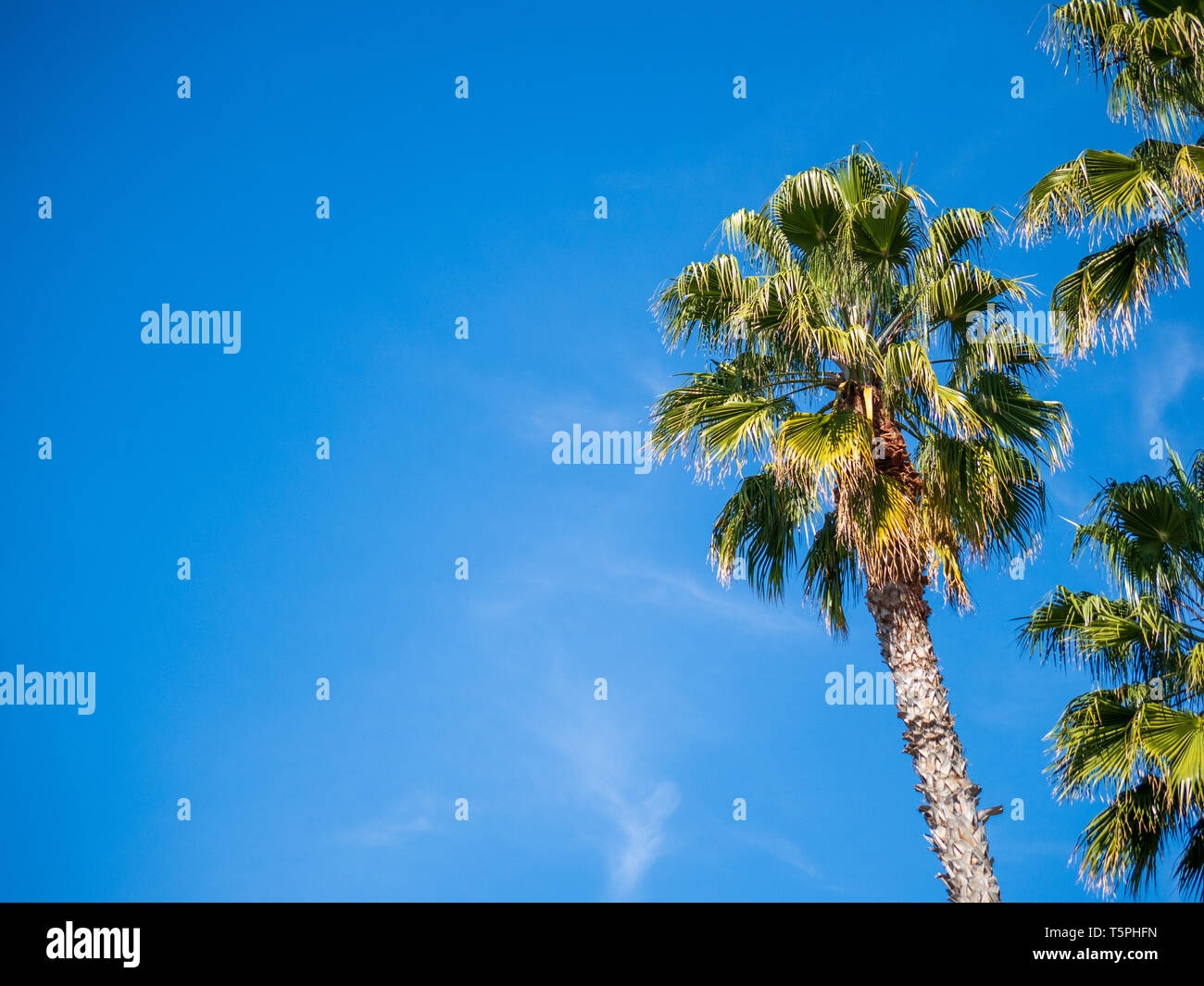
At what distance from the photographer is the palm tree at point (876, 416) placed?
12.6 m

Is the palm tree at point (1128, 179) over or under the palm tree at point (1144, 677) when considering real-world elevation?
over

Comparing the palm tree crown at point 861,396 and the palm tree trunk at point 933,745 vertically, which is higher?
the palm tree crown at point 861,396

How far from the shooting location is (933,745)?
1234 cm

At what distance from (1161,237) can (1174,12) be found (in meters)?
2.05

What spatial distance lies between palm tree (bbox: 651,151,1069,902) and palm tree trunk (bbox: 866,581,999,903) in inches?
0.8

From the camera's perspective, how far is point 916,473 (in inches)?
521

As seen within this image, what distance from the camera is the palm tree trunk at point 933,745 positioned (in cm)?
1180

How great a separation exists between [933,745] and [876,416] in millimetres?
3677

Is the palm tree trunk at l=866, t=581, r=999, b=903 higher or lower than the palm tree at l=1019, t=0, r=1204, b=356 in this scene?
lower

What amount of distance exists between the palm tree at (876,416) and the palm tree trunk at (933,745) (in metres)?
0.02

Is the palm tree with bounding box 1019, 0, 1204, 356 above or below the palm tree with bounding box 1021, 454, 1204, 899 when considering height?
above

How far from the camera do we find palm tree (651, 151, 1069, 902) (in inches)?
498
